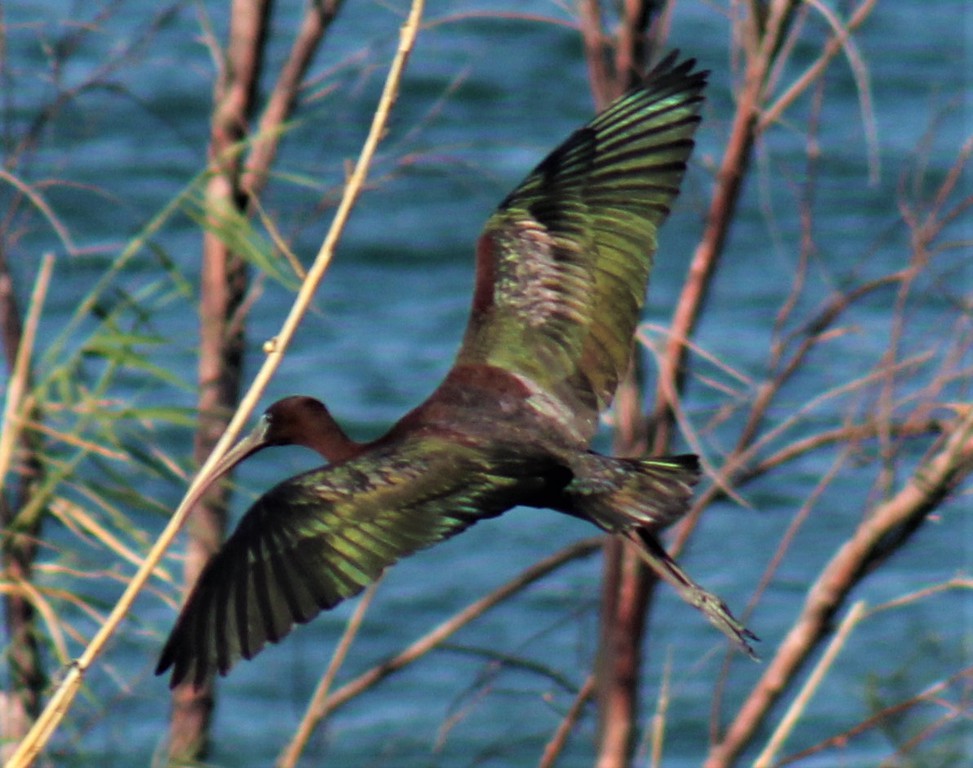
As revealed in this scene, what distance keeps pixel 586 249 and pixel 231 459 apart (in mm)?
946

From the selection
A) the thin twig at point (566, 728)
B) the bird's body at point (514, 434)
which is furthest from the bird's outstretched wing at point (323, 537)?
the thin twig at point (566, 728)

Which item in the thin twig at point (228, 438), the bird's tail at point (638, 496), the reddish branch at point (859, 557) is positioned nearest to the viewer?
the thin twig at point (228, 438)

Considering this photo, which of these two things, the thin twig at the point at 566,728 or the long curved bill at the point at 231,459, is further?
the thin twig at the point at 566,728

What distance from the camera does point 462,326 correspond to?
8.66m

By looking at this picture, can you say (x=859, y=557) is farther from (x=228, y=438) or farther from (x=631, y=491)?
(x=228, y=438)

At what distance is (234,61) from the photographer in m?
4.25

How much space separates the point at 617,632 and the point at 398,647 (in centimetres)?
350

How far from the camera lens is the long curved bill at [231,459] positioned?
2109 millimetres

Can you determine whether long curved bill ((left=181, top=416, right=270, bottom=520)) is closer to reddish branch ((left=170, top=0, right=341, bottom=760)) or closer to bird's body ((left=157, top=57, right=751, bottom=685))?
bird's body ((left=157, top=57, right=751, bottom=685))

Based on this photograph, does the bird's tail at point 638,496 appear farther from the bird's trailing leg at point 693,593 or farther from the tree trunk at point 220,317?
the tree trunk at point 220,317

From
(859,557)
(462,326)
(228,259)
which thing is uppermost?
(228,259)

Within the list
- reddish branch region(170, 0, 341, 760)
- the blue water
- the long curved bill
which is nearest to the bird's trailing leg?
the long curved bill

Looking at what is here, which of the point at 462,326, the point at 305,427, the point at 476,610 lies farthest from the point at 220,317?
the point at 462,326

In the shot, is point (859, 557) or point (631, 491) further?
point (859, 557)
